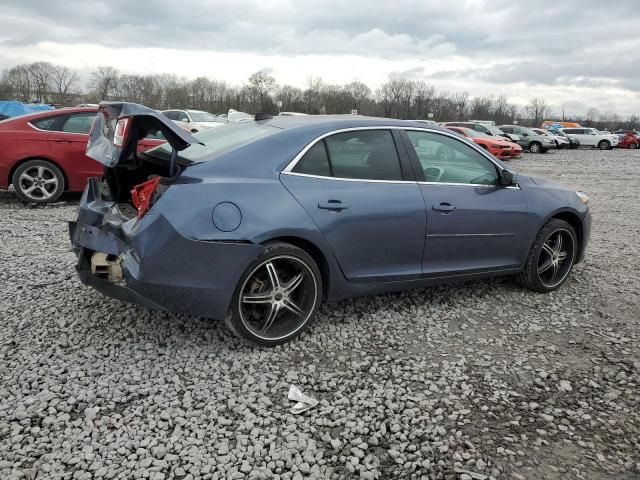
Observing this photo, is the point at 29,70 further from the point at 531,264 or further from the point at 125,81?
the point at 531,264

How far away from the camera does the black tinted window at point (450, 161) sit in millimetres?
4008

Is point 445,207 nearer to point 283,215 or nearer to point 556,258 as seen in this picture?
point 283,215

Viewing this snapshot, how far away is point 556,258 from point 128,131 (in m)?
3.78

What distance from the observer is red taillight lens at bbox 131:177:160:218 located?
3102mm

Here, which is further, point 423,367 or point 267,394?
point 423,367

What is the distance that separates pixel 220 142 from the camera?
3.69 metres

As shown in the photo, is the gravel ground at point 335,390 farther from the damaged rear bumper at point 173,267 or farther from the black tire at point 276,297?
the damaged rear bumper at point 173,267

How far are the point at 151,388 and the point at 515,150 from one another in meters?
22.0

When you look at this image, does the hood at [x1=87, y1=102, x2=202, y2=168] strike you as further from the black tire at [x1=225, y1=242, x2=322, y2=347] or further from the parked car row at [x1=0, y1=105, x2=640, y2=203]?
the parked car row at [x1=0, y1=105, x2=640, y2=203]

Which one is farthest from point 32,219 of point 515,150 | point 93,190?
point 515,150

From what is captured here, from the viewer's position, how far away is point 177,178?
317cm

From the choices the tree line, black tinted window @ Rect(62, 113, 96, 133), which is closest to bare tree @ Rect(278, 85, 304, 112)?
the tree line

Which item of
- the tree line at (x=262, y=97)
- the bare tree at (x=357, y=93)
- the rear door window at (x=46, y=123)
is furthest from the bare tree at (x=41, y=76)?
the rear door window at (x=46, y=123)

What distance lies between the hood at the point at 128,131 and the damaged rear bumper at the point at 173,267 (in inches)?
19.5
